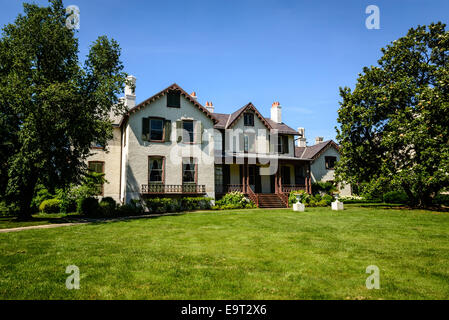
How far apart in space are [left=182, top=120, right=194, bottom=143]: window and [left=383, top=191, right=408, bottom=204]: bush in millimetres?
20117

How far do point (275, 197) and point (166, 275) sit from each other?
2004cm

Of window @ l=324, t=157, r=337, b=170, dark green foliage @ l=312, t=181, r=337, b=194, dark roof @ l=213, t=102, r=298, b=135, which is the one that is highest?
dark roof @ l=213, t=102, r=298, b=135

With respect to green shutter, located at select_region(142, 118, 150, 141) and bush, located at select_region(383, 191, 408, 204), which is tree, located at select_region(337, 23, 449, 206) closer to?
bush, located at select_region(383, 191, 408, 204)

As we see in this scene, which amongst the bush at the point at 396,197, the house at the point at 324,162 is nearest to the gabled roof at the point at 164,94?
the house at the point at 324,162

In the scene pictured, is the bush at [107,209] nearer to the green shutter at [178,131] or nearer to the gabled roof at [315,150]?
the green shutter at [178,131]

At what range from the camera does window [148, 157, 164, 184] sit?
21297 mm

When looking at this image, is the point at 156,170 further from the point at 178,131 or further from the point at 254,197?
the point at 254,197

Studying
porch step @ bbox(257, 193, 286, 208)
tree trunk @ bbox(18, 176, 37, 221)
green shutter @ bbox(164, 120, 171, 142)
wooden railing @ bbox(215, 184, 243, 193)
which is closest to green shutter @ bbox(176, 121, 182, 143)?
green shutter @ bbox(164, 120, 171, 142)

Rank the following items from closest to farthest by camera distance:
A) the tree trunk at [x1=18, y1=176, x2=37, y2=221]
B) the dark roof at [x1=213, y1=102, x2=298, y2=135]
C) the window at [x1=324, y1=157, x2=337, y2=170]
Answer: the tree trunk at [x1=18, y1=176, x2=37, y2=221] → the dark roof at [x1=213, y1=102, x2=298, y2=135] → the window at [x1=324, y1=157, x2=337, y2=170]

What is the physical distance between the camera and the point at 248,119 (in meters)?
26.8

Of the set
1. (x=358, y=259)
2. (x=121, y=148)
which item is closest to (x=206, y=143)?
(x=121, y=148)

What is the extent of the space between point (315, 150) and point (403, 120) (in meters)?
13.5

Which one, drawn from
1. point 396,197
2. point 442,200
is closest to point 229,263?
point 442,200

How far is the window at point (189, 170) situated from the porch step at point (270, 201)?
601 cm
